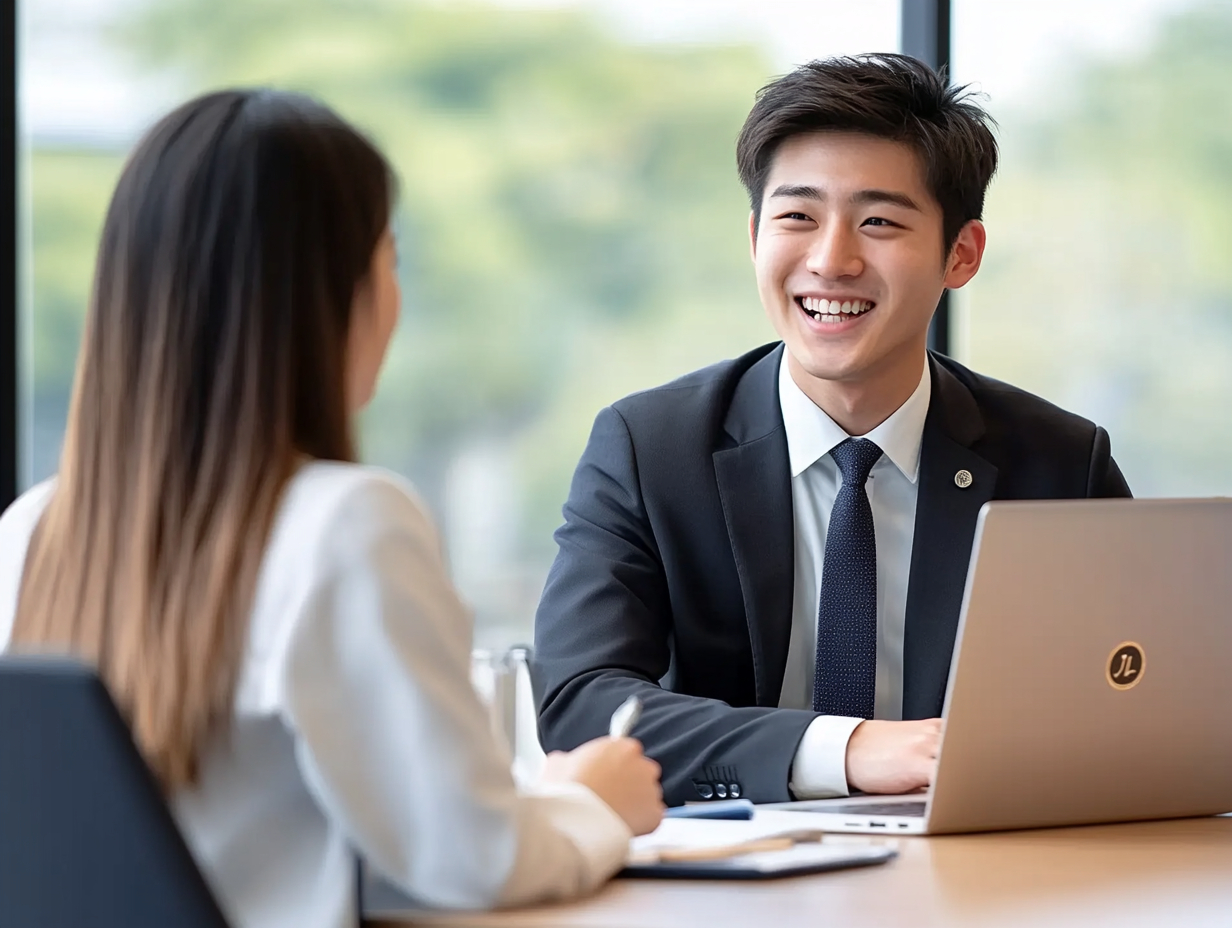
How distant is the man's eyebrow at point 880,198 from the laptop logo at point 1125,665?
939 mm

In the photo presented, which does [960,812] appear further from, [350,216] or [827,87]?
[827,87]

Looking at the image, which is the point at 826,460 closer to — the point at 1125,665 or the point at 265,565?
the point at 1125,665

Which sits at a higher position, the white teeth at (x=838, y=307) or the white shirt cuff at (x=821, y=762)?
the white teeth at (x=838, y=307)

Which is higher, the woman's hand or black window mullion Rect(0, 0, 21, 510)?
black window mullion Rect(0, 0, 21, 510)

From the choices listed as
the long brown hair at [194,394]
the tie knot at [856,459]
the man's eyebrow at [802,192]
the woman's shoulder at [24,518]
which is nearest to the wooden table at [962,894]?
the long brown hair at [194,394]

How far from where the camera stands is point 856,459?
6.85ft

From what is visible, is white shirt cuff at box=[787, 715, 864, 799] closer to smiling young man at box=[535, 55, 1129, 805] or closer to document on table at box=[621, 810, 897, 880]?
document on table at box=[621, 810, 897, 880]

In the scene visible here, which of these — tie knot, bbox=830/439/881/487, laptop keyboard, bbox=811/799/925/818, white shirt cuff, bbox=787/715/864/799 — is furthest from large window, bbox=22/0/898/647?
laptop keyboard, bbox=811/799/925/818

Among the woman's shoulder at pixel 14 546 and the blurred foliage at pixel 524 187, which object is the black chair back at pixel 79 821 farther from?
the blurred foliage at pixel 524 187

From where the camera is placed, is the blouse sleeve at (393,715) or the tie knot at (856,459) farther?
the tie knot at (856,459)

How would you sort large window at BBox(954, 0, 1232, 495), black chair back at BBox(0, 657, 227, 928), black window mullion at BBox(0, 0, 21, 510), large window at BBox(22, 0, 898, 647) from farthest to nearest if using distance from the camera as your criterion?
large window at BBox(954, 0, 1232, 495) < large window at BBox(22, 0, 898, 647) < black window mullion at BBox(0, 0, 21, 510) < black chair back at BBox(0, 657, 227, 928)

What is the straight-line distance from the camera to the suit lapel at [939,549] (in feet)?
6.57

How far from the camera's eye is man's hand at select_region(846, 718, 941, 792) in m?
1.58

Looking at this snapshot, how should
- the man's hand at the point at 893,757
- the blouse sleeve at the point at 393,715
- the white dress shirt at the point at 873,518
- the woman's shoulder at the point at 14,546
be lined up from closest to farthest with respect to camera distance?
the blouse sleeve at the point at 393,715, the woman's shoulder at the point at 14,546, the man's hand at the point at 893,757, the white dress shirt at the point at 873,518
